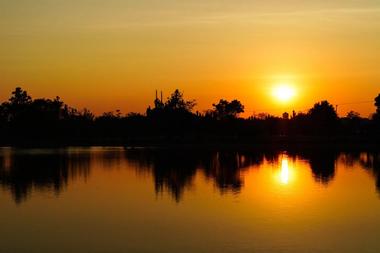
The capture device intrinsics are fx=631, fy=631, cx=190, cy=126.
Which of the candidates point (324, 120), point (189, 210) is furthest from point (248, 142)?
point (189, 210)

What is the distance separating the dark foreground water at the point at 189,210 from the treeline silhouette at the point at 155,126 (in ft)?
179

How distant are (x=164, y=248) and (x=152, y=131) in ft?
283

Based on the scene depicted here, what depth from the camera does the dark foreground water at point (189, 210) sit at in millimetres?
15836

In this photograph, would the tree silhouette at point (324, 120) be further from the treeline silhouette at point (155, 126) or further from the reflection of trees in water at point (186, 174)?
the reflection of trees in water at point (186, 174)

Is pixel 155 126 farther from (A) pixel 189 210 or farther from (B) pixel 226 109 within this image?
(A) pixel 189 210

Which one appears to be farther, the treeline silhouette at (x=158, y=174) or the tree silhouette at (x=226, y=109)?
the tree silhouette at (x=226, y=109)

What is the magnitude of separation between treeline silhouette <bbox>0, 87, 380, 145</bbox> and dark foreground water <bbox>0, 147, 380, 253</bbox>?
5450 cm

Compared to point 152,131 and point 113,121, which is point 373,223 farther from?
point 113,121

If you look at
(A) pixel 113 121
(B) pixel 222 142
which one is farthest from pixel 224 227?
(A) pixel 113 121

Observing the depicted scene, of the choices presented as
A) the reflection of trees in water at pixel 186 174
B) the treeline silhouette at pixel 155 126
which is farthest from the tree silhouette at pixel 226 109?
the reflection of trees in water at pixel 186 174

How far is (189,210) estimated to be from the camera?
70.8 ft

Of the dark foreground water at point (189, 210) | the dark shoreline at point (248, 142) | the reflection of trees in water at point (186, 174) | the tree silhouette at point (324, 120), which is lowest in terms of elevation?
the dark foreground water at point (189, 210)

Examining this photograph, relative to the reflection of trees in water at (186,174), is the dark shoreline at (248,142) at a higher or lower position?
higher

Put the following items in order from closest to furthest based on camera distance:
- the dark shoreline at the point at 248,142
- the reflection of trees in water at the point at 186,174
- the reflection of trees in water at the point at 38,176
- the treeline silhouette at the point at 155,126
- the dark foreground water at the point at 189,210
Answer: the dark foreground water at the point at 189,210
the reflection of trees in water at the point at 38,176
the reflection of trees in water at the point at 186,174
the dark shoreline at the point at 248,142
the treeline silhouette at the point at 155,126
